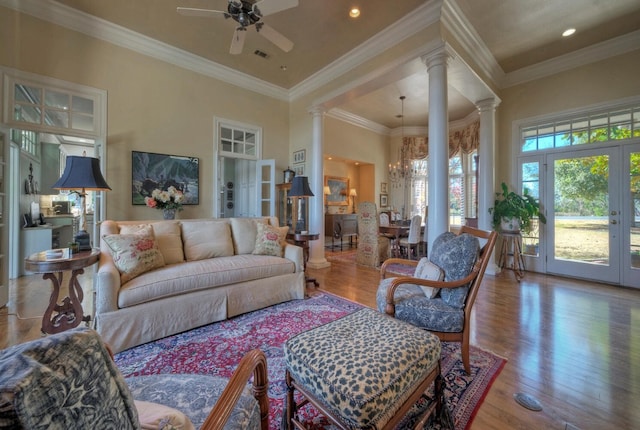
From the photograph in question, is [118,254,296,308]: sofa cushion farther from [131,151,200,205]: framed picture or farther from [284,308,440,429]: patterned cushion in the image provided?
[131,151,200,205]: framed picture

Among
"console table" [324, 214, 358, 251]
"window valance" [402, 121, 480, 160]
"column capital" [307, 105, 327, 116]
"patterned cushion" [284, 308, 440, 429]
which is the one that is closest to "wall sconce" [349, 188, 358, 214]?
"console table" [324, 214, 358, 251]

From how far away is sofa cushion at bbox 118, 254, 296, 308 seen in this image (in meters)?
2.12

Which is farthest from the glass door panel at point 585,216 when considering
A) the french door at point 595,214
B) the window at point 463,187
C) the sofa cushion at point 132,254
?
the sofa cushion at point 132,254

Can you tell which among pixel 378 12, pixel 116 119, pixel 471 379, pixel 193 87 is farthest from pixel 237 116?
pixel 471 379

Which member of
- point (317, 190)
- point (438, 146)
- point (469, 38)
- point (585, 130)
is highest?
point (469, 38)

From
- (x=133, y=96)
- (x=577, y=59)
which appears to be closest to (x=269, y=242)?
(x=133, y=96)

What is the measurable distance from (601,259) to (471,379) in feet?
13.0

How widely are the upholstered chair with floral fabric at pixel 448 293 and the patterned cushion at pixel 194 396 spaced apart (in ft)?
3.73

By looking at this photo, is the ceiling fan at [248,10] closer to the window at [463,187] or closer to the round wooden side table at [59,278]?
the round wooden side table at [59,278]

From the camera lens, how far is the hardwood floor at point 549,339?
4.75ft

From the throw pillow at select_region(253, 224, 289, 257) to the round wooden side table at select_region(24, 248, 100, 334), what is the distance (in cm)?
154

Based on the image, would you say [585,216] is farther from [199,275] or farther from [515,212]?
[199,275]

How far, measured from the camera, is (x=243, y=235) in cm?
329

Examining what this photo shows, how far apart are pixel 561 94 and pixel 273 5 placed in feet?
15.3
